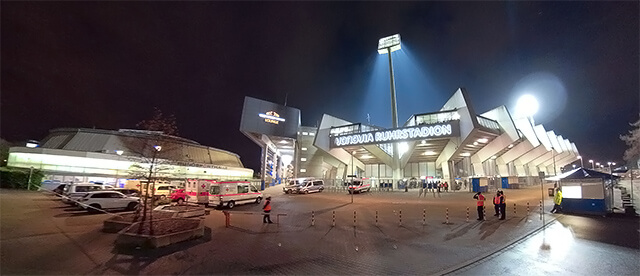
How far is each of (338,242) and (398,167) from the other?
124 feet

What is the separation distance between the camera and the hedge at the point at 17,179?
84.0 feet

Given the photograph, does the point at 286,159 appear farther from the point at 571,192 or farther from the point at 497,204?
the point at 497,204

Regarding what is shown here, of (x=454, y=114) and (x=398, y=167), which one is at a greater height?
(x=454, y=114)

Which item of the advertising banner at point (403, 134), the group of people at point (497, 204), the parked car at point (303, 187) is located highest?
the advertising banner at point (403, 134)

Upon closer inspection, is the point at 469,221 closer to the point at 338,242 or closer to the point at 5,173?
the point at 338,242

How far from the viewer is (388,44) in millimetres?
60906

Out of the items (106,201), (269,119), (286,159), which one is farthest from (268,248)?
(286,159)

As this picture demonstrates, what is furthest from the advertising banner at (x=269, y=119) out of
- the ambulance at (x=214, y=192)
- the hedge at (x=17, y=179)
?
the ambulance at (x=214, y=192)

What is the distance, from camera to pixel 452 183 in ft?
142

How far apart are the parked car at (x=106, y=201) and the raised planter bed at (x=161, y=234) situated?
8277 millimetres

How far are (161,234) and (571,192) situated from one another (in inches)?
919

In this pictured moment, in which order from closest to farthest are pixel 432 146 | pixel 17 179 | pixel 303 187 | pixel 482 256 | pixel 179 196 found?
1. pixel 482 256
2. pixel 179 196
3. pixel 17 179
4. pixel 303 187
5. pixel 432 146

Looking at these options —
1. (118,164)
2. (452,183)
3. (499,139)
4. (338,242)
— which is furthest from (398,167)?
(118,164)

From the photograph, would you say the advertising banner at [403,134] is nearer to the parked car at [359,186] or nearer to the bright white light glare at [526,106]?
the parked car at [359,186]
